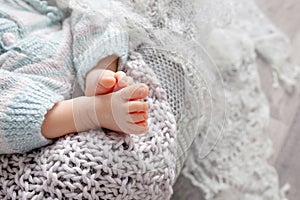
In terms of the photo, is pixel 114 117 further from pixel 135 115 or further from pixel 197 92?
pixel 197 92

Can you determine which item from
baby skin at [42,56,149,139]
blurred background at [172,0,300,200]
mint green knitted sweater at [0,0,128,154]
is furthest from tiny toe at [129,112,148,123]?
blurred background at [172,0,300,200]

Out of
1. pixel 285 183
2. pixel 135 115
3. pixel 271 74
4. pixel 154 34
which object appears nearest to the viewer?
pixel 135 115

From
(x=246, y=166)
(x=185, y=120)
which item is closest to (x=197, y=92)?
(x=185, y=120)

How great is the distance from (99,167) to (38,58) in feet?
0.72

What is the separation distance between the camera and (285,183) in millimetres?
1120

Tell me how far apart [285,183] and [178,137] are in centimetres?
37

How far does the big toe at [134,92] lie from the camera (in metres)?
0.73

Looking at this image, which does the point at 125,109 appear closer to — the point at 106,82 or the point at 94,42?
the point at 106,82

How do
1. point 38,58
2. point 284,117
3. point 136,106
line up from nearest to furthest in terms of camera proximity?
point 136,106
point 38,58
point 284,117

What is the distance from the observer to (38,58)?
844 mm

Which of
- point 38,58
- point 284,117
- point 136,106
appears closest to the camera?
point 136,106

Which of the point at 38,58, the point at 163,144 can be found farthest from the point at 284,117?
the point at 38,58

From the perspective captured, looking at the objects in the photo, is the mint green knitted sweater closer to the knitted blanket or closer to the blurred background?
the knitted blanket

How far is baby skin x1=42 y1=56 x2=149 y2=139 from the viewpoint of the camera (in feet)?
2.41
